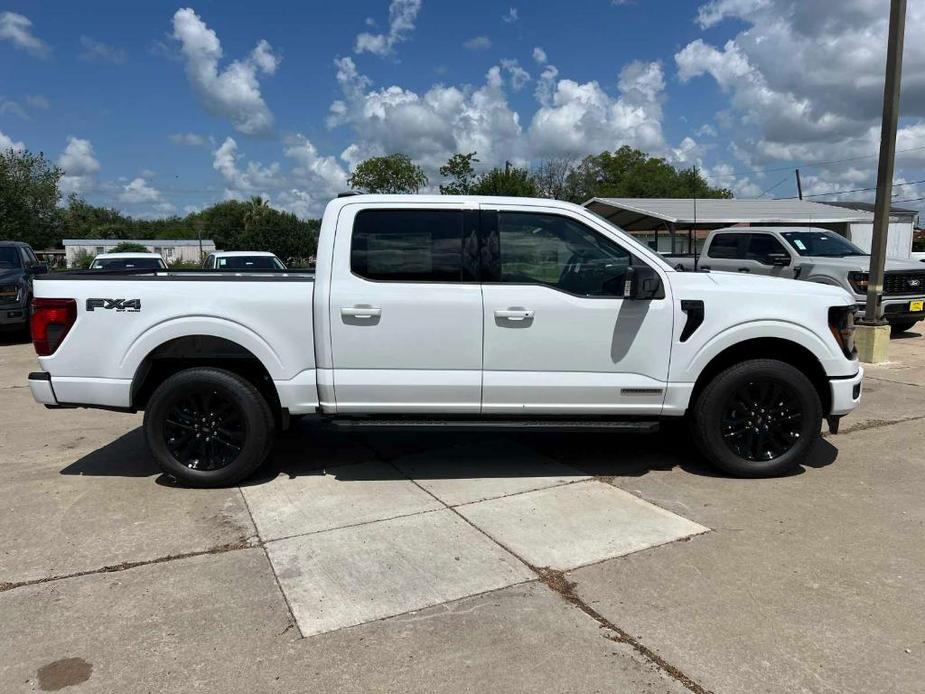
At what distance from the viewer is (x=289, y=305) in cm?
459

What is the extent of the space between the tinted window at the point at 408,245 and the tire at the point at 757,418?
1.97m

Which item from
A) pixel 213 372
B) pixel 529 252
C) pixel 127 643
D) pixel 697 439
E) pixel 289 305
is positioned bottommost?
pixel 127 643

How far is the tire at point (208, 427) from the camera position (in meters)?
4.68

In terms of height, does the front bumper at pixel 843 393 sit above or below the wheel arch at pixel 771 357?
below

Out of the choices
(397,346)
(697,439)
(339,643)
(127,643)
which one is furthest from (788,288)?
(127,643)

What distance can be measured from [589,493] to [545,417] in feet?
1.93

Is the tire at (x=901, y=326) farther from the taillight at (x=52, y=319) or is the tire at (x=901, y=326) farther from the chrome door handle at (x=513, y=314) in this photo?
the taillight at (x=52, y=319)

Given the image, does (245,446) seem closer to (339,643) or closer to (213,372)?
(213,372)

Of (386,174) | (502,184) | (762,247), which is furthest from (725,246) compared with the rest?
(386,174)

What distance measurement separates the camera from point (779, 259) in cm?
1241

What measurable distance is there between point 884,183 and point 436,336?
27.3ft

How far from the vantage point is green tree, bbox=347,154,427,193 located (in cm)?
5463

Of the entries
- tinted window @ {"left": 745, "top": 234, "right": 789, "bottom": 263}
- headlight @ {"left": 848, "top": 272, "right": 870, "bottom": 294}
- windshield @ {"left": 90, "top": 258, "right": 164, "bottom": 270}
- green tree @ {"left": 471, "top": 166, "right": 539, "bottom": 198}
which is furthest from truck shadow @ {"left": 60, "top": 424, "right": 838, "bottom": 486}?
green tree @ {"left": 471, "top": 166, "right": 539, "bottom": 198}

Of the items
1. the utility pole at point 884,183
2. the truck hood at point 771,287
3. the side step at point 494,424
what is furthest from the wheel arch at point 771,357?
the utility pole at point 884,183
